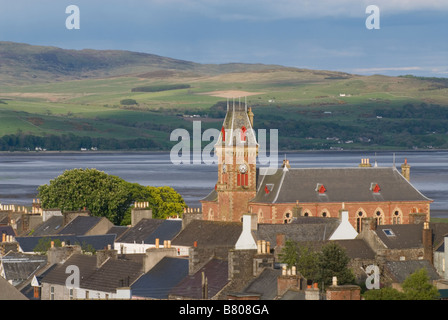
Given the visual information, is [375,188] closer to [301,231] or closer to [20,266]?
[301,231]

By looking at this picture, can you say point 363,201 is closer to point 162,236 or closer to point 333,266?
point 162,236

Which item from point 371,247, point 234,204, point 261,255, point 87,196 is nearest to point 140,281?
point 261,255

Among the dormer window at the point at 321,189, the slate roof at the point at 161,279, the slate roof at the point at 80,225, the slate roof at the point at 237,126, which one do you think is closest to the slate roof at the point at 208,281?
the slate roof at the point at 161,279

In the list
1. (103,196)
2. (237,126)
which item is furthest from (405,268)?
(103,196)

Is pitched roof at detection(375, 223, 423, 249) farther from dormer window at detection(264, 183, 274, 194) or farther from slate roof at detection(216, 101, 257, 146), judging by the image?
slate roof at detection(216, 101, 257, 146)

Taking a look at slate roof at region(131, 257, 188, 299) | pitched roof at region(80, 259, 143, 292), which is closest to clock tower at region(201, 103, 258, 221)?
pitched roof at region(80, 259, 143, 292)

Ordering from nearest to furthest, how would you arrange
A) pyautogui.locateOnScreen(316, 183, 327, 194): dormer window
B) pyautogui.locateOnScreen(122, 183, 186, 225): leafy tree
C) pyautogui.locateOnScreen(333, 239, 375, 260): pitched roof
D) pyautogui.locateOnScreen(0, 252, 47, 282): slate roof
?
1. pyautogui.locateOnScreen(0, 252, 47, 282): slate roof
2. pyautogui.locateOnScreen(333, 239, 375, 260): pitched roof
3. pyautogui.locateOnScreen(316, 183, 327, 194): dormer window
4. pyautogui.locateOnScreen(122, 183, 186, 225): leafy tree
